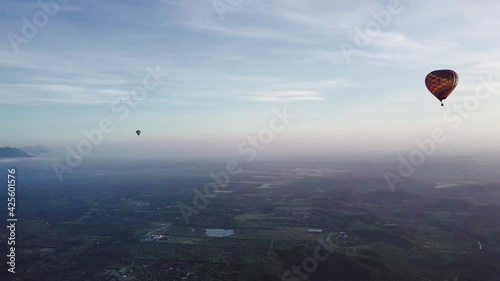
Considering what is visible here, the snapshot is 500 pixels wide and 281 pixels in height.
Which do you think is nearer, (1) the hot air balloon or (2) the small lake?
(1) the hot air balloon

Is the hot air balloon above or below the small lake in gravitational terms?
above

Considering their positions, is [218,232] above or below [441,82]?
below

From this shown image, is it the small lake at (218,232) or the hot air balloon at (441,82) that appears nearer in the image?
the hot air balloon at (441,82)

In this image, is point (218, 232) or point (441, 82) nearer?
point (441, 82)

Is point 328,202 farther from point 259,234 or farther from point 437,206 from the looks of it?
point 259,234

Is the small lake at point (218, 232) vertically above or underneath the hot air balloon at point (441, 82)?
underneath
